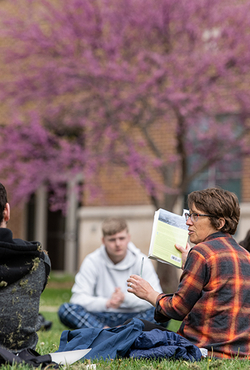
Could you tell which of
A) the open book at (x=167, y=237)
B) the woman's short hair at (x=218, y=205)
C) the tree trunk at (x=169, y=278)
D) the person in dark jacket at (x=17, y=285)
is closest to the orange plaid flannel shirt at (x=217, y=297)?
the woman's short hair at (x=218, y=205)

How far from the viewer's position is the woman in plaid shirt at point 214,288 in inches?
118

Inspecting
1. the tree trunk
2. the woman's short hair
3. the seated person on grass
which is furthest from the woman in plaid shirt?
the tree trunk

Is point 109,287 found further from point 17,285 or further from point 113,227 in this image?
point 17,285

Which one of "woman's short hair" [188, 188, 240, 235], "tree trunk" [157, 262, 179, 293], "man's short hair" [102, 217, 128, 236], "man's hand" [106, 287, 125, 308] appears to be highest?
"woman's short hair" [188, 188, 240, 235]

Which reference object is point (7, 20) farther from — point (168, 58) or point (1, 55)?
point (168, 58)

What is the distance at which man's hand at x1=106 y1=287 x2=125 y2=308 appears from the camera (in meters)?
5.07

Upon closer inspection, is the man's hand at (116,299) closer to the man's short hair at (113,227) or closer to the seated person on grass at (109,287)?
the seated person on grass at (109,287)

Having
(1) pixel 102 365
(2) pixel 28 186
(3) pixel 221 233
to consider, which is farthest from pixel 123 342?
(2) pixel 28 186

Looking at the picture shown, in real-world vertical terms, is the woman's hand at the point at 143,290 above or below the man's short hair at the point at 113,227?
below

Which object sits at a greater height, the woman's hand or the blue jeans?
the woman's hand

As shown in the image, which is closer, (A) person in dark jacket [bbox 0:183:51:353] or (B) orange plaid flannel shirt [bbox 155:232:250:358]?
(A) person in dark jacket [bbox 0:183:51:353]

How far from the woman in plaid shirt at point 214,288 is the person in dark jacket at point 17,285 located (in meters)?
0.75

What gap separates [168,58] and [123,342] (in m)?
7.29

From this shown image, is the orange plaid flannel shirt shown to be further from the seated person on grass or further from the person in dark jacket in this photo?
the seated person on grass
